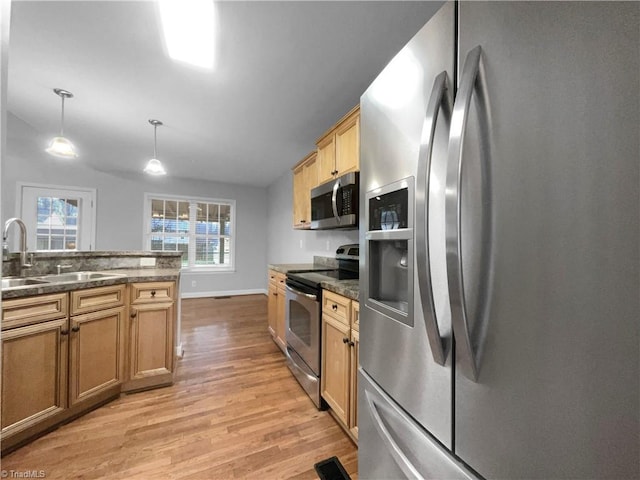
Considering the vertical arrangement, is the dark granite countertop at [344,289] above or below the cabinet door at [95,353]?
above

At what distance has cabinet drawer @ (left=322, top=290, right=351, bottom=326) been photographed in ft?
4.88

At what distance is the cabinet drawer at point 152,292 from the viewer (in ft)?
6.60

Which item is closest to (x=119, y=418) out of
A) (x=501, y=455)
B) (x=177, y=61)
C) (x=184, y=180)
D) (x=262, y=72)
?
(x=501, y=455)

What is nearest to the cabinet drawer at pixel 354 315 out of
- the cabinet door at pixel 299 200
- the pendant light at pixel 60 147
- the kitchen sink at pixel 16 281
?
the cabinet door at pixel 299 200

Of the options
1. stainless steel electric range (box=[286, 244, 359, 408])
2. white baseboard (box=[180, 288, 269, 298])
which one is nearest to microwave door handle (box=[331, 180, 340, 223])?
stainless steel electric range (box=[286, 244, 359, 408])

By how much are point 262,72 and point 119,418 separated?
2715mm

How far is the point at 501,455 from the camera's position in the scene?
52cm

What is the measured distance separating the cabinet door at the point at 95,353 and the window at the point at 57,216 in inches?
133

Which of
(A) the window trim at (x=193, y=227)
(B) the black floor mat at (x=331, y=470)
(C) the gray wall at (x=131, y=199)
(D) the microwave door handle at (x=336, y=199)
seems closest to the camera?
(B) the black floor mat at (x=331, y=470)

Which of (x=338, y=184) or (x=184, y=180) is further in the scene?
(x=184, y=180)

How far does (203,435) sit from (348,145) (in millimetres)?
2309

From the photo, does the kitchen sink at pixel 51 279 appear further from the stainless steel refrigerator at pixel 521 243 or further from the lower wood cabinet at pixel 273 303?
the stainless steel refrigerator at pixel 521 243

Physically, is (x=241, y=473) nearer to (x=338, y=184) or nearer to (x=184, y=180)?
(x=338, y=184)

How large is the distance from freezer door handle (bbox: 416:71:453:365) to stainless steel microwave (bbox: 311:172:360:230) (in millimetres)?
1298
